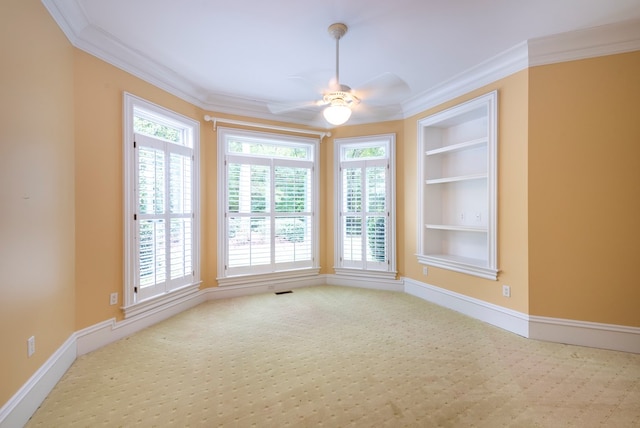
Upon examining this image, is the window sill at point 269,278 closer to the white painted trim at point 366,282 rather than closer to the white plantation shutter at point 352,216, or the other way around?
the white painted trim at point 366,282

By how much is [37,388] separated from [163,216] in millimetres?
1835

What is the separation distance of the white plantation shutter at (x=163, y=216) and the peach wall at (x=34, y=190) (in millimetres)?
687

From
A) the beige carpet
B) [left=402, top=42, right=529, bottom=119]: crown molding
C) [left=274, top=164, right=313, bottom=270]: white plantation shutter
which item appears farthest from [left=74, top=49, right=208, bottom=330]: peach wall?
[left=402, top=42, right=529, bottom=119]: crown molding

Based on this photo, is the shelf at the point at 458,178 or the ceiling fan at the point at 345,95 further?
the shelf at the point at 458,178

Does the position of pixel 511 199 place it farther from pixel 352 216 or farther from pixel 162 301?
pixel 162 301

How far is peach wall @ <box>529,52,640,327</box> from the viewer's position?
2621 mm

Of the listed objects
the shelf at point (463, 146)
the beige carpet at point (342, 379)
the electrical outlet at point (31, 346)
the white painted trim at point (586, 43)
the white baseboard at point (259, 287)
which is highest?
the white painted trim at point (586, 43)

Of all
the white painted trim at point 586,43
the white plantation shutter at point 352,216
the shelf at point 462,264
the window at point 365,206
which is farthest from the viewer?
the white plantation shutter at point 352,216

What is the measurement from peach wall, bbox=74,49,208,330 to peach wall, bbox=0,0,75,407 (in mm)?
108

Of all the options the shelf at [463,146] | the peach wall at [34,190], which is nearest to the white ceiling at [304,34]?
the peach wall at [34,190]

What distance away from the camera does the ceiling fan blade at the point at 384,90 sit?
3687 mm

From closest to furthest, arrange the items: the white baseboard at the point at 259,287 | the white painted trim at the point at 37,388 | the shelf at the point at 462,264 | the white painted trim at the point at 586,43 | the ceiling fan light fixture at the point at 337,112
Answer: the white painted trim at the point at 37,388, the white painted trim at the point at 586,43, the ceiling fan light fixture at the point at 337,112, the shelf at the point at 462,264, the white baseboard at the point at 259,287

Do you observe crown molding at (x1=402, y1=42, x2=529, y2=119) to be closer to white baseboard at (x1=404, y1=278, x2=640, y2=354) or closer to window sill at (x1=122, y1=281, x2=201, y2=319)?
white baseboard at (x1=404, y1=278, x2=640, y2=354)

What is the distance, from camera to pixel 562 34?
8.82 feet
